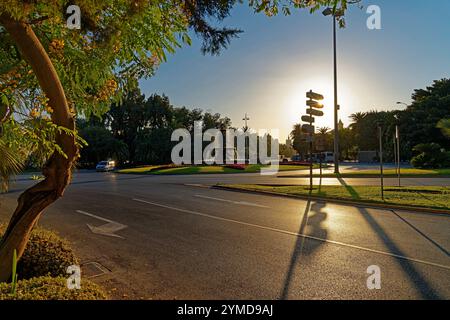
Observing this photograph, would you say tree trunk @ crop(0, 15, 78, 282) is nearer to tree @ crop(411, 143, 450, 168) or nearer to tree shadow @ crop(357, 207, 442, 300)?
tree shadow @ crop(357, 207, 442, 300)

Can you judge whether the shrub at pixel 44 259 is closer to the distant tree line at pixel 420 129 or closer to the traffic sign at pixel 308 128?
the traffic sign at pixel 308 128

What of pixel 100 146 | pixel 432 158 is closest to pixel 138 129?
pixel 100 146

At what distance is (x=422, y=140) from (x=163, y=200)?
50.3 meters

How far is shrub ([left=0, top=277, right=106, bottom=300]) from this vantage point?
8.89 feet

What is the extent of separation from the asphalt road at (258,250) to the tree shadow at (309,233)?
0.02m

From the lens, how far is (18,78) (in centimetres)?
407

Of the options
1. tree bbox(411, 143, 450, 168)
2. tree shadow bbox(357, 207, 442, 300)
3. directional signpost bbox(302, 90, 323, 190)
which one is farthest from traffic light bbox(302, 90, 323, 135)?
tree bbox(411, 143, 450, 168)

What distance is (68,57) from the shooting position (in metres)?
4.45

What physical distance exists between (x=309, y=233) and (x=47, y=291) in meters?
5.60

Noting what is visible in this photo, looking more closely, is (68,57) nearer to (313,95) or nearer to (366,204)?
(366,204)

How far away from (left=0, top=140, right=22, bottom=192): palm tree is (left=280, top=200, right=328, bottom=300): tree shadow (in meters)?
4.10

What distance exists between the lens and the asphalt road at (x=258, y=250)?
4098 mm

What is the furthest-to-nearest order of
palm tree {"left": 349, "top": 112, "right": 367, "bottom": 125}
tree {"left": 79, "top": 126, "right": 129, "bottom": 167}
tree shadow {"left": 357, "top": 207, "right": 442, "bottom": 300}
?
palm tree {"left": 349, "top": 112, "right": 367, "bottom": 125}, tree {"left": 79, "top": 126, "right": 129, "bottom": 167}, tree shadow {"left": 357, "top": 207, "right": 442, "bottom": 300}
